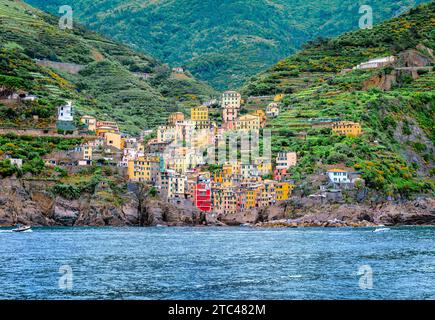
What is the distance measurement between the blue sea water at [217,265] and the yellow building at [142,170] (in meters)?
29.5

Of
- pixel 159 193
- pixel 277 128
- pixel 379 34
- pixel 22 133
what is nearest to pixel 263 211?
pixel 159 193

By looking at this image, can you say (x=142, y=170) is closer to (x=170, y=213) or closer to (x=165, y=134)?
(x=170, y=213)

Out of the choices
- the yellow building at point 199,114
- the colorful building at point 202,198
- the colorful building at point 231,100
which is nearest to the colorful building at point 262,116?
the yellow building at point 199,114

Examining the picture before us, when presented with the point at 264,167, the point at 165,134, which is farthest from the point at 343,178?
the point at 165,134

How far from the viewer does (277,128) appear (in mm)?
134875

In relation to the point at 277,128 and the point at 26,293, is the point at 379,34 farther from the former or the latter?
the point at 26,293

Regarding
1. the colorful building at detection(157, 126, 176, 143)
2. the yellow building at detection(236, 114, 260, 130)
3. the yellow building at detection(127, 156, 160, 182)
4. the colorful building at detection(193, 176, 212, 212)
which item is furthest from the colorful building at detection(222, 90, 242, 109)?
the colorful building at detection(193, 176, 212, 212)

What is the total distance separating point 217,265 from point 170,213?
59.8 m

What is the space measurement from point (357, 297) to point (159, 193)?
7819 centimetres

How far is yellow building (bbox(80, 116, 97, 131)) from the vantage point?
452ft

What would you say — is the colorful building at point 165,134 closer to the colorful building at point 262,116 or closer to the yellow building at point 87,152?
the colorful building at point 262,116

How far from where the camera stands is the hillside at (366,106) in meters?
119

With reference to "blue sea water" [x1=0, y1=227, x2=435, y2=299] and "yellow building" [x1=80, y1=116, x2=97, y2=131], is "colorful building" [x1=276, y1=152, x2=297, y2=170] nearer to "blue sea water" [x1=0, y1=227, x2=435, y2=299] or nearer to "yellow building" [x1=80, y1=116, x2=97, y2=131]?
"yellow building" [x1=80, y1=116, x2=97, y2=131]

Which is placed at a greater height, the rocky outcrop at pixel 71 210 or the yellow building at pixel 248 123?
the yellow building at pixel 248 123
